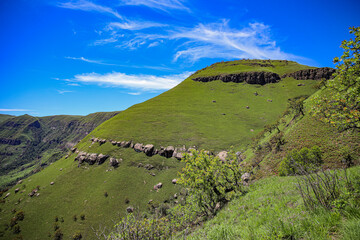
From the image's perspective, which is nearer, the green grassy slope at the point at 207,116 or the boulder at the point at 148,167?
the boulder at the point at 148,167

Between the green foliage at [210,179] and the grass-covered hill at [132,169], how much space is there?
35.2 metres

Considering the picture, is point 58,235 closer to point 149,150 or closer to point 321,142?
point 149,150

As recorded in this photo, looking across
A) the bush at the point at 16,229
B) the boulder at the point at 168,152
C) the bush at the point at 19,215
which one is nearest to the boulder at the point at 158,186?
the boulder at the point at 168,152

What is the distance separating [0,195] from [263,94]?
205 meters

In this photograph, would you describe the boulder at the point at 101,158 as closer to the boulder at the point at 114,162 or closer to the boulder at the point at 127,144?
the boulder at the point at 114,162

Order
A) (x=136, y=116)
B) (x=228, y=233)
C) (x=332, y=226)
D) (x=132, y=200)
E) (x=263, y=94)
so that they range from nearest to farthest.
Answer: (x=332, y=226), (x=228, y=233), (x=132, y=200), (x=136, y=116), (x=263, y=94)

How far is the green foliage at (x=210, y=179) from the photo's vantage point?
17.4m

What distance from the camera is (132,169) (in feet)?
220

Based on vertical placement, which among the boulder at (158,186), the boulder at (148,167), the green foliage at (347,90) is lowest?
the boulder at (158,186)

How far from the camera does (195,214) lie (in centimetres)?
1898

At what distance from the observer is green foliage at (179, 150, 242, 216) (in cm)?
1742

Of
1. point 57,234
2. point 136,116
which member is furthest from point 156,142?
point 57,234

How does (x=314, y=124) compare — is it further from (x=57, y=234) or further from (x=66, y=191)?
(x=66, y=191)

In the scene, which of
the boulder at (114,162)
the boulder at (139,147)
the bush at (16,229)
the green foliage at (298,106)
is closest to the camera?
the green foliage at (298,106)
